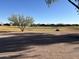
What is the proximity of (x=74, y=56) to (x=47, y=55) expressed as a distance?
1248 millimetres

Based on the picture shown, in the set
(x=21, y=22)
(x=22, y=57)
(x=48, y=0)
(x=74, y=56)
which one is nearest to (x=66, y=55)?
(x=74, y=56)

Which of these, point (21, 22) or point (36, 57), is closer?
point (36, 57)

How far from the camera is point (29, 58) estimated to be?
10648 millimetres

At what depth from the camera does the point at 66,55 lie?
11.2 meters

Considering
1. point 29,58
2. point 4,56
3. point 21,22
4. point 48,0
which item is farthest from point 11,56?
point 21,22

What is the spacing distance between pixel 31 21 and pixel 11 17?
14.8 feet

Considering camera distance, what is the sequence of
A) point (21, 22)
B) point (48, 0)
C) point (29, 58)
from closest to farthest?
point (29, 58) < point (48, 0) < point (21, 22)

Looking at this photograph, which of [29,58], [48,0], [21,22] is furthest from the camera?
[21,22]

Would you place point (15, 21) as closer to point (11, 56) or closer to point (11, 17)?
point (11, 17)

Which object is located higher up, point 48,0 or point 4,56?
point 48,0

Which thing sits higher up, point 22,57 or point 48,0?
point 48,0

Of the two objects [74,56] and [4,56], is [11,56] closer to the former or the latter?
[4,56]

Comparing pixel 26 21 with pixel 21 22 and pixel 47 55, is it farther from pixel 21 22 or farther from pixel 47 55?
pixel 47 55

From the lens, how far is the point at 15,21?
52.5 m
